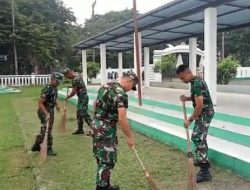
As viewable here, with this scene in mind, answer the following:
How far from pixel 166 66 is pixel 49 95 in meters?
19.9

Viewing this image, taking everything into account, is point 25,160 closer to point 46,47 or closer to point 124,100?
point 124,100

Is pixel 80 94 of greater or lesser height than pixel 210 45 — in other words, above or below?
below

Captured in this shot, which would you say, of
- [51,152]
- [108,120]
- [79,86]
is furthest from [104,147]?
[79,86]

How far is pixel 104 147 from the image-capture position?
4.66 m

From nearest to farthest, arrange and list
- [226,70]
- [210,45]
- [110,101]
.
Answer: [110,101] → [210,45] → [226,70]

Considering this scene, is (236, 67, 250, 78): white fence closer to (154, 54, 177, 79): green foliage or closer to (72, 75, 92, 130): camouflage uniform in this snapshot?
(154, 54, 177, 79): green foliage

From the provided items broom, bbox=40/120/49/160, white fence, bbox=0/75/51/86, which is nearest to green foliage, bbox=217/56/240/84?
broom, bbox=40/120/49/160

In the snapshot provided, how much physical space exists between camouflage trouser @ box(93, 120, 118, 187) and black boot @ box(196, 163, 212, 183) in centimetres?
142

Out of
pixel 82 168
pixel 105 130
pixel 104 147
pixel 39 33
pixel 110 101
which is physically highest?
pixel 39 33

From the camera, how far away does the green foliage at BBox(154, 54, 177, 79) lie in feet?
87.8

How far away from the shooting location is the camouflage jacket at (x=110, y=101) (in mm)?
4359

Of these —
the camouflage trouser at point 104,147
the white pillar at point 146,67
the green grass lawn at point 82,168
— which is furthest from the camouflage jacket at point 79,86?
the white pillar at point 146,67

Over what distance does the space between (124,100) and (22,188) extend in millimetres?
2317

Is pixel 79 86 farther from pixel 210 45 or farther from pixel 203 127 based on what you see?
pixel 203 127
